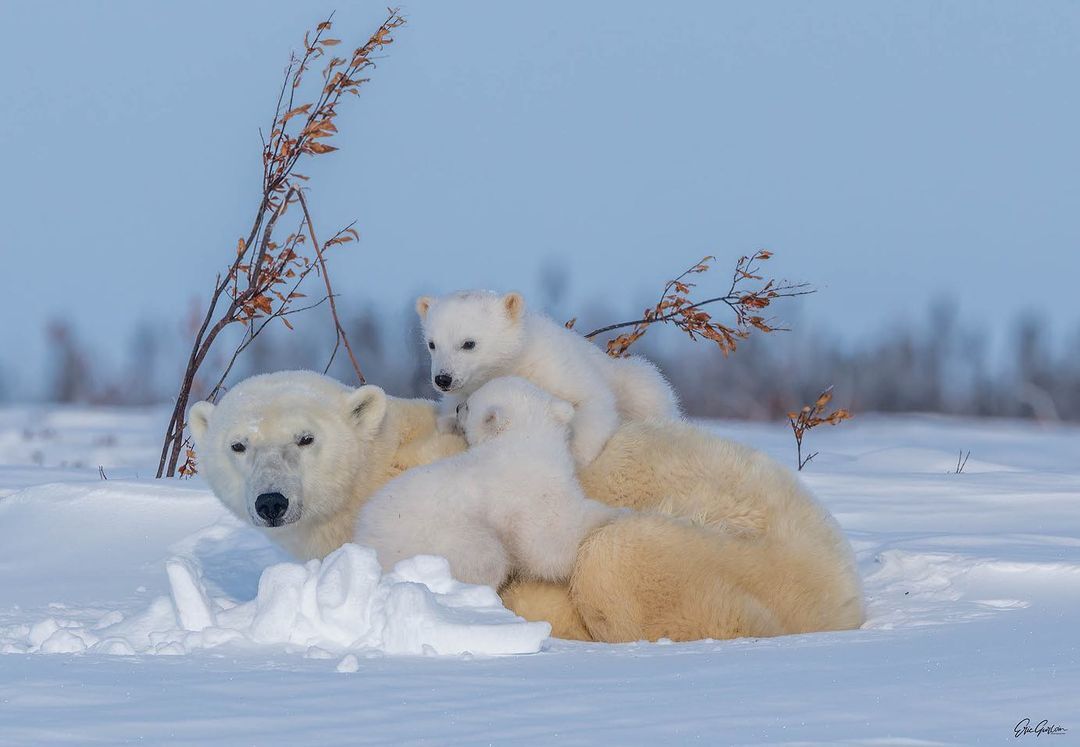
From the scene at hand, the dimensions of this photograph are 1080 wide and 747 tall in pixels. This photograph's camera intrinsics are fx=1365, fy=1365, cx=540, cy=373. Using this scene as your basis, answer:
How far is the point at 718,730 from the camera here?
227 centimetres

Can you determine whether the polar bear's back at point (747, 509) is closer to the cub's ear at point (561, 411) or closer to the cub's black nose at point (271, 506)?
the cub's ear at point (561, 411)

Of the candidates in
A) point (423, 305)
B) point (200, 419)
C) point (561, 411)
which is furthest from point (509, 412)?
point (423, 305)

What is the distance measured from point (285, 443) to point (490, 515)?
73 cm

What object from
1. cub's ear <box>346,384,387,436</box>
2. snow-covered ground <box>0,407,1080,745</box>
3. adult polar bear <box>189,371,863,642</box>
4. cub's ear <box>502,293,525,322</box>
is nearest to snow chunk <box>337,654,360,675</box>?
snow-covered ground <box>0,407,1080,745</box>

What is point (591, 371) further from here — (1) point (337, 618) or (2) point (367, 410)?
(1) point (337, 618)

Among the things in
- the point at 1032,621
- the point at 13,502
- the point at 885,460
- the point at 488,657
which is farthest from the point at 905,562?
the point at 885,460

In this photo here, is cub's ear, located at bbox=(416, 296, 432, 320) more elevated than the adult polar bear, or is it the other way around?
cub's ear, located at bbox=(416, 296, 432, 320)

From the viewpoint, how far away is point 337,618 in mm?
3186

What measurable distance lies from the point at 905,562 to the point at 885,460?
15.7 ft

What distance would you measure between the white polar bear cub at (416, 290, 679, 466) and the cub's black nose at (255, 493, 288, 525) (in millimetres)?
772

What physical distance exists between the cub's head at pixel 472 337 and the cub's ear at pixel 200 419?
0.96 m

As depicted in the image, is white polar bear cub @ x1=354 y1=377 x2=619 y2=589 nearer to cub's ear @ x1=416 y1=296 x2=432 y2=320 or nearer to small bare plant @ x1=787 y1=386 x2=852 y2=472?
cub's ear @ x1=416 y1=296 x2=432 y2=320

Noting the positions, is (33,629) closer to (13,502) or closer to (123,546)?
(123,546)

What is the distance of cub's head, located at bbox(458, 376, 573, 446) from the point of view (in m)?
3.90
